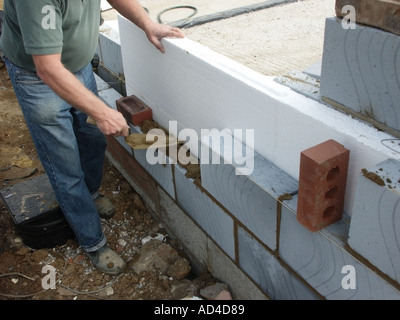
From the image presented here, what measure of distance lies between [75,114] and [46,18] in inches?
40.0

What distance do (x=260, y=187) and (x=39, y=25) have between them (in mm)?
1349

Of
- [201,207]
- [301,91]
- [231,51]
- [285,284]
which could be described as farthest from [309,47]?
[285,284]

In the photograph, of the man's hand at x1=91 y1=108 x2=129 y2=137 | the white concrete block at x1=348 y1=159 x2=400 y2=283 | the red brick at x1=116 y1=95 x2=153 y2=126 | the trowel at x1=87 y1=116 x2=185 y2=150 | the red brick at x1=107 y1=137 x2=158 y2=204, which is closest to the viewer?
the white concrete block at x1=348 y1=159 x2=400 y2=283

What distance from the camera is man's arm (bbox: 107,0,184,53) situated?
2762mm

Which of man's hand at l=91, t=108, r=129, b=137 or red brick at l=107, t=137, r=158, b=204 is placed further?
red brick at l=107, t=137, r=158, b=204

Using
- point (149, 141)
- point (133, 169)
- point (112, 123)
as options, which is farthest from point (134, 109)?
point (112, 123)

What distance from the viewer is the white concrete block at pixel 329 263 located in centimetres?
174

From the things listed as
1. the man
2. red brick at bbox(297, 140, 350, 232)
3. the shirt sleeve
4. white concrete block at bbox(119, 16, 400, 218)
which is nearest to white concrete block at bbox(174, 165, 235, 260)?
white concrete block at bbox(119, 16, 400, 218)

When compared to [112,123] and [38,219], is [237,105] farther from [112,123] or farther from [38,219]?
[38,219]

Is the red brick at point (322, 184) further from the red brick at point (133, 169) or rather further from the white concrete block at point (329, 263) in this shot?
the red brick at point (133, 169)

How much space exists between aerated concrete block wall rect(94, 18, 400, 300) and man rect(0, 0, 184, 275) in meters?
0.40

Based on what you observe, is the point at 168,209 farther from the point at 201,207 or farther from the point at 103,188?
the point at 103,188

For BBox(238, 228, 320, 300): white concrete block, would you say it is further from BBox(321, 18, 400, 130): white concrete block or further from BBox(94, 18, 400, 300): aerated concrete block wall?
BBox(321, 18, 400, 130): white concrete block

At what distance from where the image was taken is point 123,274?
3180mm
